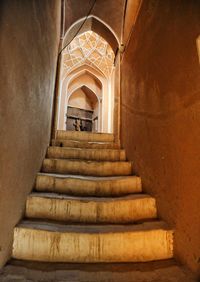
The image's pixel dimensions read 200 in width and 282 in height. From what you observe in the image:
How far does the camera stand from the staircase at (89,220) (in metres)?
1.13

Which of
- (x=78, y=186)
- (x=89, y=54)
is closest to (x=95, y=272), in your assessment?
(x=78, y=186)

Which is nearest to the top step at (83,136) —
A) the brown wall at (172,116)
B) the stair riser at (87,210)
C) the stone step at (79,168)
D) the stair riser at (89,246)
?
the stone step at (79,168)

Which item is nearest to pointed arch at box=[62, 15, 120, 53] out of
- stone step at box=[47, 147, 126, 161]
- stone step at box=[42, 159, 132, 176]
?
stone step at box=[47, 147, 126, 161]

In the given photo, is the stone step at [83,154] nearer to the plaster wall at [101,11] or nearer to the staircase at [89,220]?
the staircase at [89,220]

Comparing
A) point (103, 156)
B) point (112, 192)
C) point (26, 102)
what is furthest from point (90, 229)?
point (103, 156)

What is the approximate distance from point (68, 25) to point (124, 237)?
348cm

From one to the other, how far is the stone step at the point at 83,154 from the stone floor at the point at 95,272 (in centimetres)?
134

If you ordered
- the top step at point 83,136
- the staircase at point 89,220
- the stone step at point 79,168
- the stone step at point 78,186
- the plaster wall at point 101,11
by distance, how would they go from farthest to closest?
the plaster wall at point 101,11
the top step at point 83,136
the stone step at point 79,168
the stone step at point 78,186
the staircase at point 89,220

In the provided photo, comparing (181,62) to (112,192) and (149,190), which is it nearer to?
(149,190)

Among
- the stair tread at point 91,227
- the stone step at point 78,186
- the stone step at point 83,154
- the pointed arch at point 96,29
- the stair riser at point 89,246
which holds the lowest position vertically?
the stair riser at point 89,246

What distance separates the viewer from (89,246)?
1.14 meters

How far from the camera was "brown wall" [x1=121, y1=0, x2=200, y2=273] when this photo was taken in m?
1.03

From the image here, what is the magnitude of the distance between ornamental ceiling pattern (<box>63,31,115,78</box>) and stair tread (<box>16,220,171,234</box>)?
229 inches

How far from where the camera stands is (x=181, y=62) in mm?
1168
